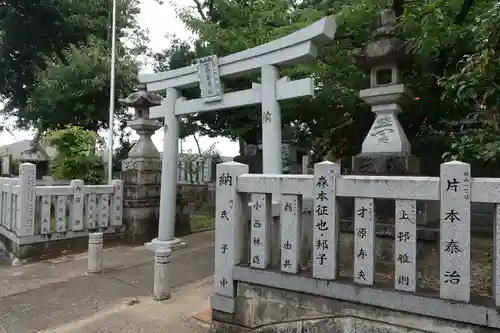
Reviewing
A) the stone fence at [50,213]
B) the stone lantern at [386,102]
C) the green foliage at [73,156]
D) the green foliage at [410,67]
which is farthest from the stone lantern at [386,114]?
the green foliage at [73,156]

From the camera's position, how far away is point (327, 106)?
27.8ft

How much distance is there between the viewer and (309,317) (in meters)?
3.24

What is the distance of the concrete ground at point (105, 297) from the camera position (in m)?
4.19

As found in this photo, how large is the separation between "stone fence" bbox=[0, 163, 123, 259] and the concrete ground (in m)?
0.59

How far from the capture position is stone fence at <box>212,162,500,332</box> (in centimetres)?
271

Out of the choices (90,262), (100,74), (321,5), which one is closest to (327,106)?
(321,5)

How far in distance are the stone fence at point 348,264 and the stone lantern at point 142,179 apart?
208 inches

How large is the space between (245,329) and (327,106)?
5965 millimetres

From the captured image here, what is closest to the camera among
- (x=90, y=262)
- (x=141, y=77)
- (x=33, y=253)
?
(x=90, y=262)

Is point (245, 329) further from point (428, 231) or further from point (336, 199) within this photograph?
point (428, 231)

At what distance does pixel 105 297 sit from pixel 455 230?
14.2ft

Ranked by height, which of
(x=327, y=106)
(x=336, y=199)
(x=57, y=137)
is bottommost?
(x=336, y=199)

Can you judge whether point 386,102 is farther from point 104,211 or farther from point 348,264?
point 104,211

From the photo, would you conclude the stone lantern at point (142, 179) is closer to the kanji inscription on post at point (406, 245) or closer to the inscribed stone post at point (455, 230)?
the kanji inscription on post at point (406, 245)
